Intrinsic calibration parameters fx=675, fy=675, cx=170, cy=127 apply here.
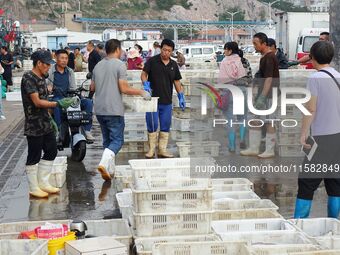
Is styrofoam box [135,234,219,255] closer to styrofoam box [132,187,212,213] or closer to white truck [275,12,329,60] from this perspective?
styrofoam box [132,187,212,213]

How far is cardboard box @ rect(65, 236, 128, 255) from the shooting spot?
4.98 metres

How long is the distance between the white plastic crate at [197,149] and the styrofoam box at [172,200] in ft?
15.9

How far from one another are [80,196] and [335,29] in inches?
225

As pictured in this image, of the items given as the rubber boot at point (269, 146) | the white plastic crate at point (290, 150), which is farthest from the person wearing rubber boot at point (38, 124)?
the white plastic crate at point (290, 150)

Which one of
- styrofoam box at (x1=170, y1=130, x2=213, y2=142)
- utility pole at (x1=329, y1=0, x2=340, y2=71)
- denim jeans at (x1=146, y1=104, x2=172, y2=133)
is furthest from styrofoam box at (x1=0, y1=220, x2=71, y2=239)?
utility pole at (x1=329, y1=0, x2=340, y2=71)

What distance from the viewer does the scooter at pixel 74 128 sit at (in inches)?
410

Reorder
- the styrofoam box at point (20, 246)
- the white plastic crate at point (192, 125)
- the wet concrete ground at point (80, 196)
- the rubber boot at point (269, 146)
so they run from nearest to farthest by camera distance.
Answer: the styrofoam box at point (20, 246)
the wet concrete ground at point (80, 196)
the rubber boot at point (269, 146)
the white plastic crate at point (192, 125)

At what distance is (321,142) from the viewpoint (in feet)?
21.3

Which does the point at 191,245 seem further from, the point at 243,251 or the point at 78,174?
the point at 78,174

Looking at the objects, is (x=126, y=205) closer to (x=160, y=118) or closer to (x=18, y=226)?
(x=18, y=226)

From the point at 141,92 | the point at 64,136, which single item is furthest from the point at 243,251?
the point at 64,136

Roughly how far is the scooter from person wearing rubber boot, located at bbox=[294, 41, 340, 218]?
4686 mm

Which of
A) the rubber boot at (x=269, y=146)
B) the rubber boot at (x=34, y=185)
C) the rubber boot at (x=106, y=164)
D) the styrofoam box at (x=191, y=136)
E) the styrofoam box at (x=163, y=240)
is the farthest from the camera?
the styrofoam box at (x=191, y=136)

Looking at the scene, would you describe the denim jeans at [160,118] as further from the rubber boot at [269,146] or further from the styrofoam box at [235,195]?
the styrofoam box at [235,195]
